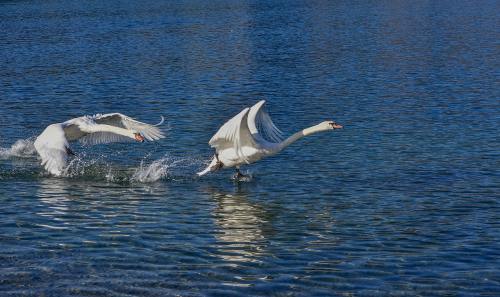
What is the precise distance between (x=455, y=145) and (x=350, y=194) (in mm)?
6461

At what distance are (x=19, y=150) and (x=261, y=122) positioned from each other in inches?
273

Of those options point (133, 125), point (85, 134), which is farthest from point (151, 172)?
point (85, 134)

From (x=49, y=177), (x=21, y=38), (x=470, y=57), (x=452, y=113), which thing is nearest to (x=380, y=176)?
(x=49, y=177)

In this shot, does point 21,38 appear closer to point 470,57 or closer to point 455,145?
point 470,57

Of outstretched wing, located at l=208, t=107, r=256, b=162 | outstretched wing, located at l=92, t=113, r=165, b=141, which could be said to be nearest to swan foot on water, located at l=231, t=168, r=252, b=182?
outstretched wing, located at l=208, t=107, r=256, b=162

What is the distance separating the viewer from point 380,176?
79.2 ft

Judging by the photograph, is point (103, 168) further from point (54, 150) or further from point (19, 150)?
point (19, 150)

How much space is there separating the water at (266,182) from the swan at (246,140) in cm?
63

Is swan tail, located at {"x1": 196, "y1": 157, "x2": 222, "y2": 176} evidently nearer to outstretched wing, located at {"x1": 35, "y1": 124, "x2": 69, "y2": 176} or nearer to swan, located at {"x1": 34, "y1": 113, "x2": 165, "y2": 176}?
swan, located at {"x1": 34, "y1": 113, "x2": 165, "y2": 176}

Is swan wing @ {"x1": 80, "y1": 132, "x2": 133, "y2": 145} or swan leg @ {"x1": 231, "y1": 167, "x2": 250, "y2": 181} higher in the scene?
swan wing @ {"x1": 80, "y1": 132, "x2": 133, "y2": 145}

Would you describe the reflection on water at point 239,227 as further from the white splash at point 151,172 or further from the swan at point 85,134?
the swan at point 85,134

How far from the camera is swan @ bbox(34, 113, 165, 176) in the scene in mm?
22969

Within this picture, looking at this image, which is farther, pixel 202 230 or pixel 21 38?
pixel 21 38

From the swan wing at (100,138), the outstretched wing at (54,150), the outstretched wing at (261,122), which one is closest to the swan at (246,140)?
the outstretched wing at (261,122)
